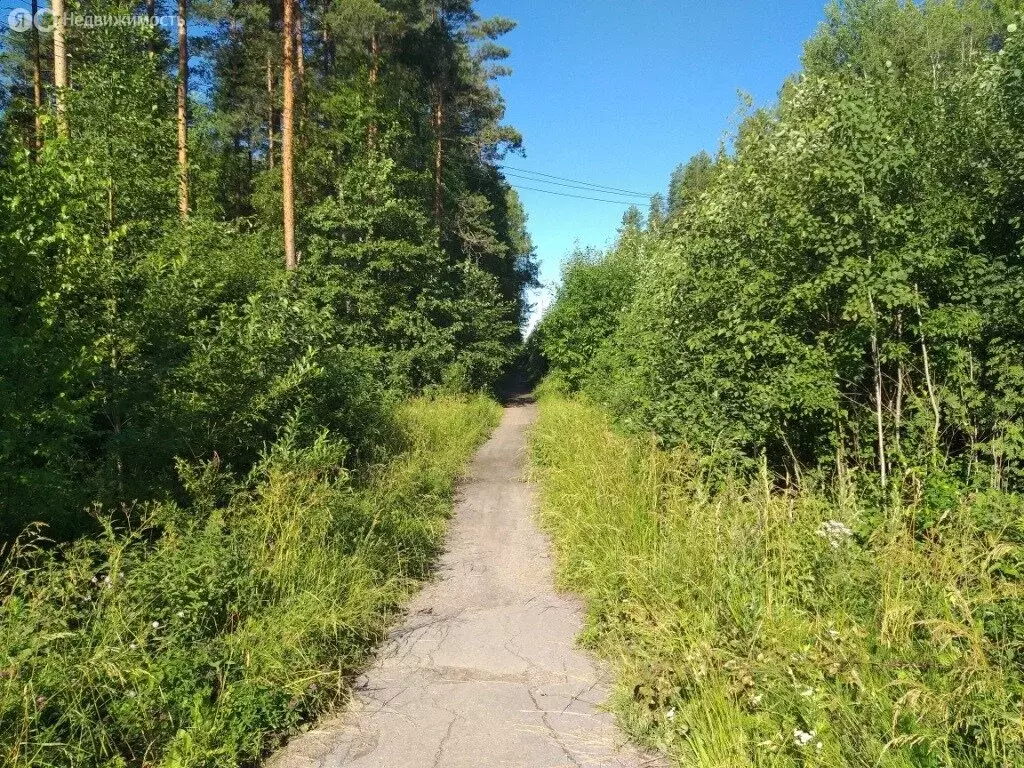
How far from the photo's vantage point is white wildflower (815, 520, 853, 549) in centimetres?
391

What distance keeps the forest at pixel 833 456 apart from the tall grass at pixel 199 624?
5.95ft

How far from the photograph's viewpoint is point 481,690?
12.4 ft

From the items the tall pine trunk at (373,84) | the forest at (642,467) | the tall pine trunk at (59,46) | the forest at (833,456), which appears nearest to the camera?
the forest at (833,456)

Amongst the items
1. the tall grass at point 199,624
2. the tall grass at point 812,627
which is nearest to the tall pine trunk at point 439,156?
the tall grass at point 199,624

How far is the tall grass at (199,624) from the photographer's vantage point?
9.35ft

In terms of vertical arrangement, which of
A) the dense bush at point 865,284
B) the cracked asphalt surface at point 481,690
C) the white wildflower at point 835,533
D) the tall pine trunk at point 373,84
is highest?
the tall pine trunk at point 373,84

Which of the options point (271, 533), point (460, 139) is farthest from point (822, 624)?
point (460, 139)

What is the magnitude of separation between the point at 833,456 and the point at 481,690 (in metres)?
3.78

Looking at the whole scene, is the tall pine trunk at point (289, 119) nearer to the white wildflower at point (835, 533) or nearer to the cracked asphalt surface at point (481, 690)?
the cracked asphalt surface at point (481, 690)

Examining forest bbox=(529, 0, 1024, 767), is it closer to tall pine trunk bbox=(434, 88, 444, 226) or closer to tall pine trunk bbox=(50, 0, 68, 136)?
tall pine trunk bbox=(50, 0, 68, 136)

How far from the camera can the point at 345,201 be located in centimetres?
1616

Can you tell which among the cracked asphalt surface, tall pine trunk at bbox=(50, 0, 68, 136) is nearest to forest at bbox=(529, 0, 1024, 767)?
the cracked asphalt surface

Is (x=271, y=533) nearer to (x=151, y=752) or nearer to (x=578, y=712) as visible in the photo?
(x=151, y=752)

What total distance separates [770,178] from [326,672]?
5738 millimetres
